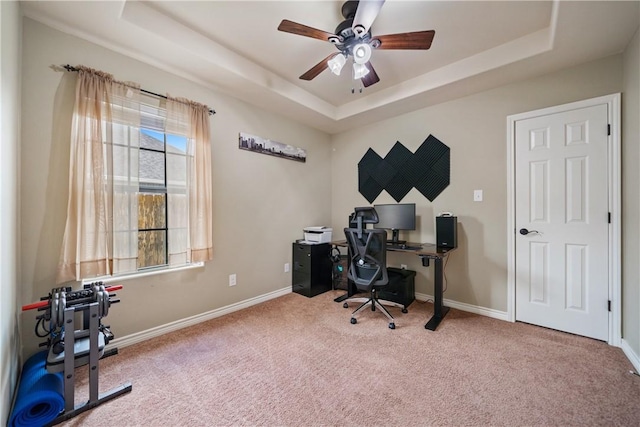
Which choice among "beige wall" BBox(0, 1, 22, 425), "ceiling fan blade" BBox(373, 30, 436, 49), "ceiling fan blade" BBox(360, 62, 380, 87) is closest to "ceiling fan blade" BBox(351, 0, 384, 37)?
"ceiling fan blade" BBox(373, 30, 436, 49)

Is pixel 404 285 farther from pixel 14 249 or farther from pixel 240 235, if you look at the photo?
pixel 14 249

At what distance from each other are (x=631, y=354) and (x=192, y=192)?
13.0 ft

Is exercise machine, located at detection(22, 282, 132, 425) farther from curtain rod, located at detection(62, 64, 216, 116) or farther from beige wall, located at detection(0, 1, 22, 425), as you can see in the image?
curtain rod, located at detection(62, 64, 216, 116)

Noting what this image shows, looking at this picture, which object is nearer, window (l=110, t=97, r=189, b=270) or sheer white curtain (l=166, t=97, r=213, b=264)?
window (l=110, t=97, r=189, b=270)

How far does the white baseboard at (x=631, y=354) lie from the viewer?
182 cm

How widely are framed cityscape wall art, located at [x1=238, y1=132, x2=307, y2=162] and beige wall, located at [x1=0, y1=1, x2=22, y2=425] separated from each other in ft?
5.79

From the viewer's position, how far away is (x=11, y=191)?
5.05 feet

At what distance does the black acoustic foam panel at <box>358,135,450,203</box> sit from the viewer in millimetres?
3182

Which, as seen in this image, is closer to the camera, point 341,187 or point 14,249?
point 14,249

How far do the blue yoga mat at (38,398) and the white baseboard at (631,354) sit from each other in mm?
3756

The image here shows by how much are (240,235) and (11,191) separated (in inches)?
72.5

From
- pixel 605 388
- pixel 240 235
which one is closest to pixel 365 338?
pixel 605 388

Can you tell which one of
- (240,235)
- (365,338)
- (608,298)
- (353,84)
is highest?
(353,84)

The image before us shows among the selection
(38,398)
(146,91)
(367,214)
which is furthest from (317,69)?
(38,398)
